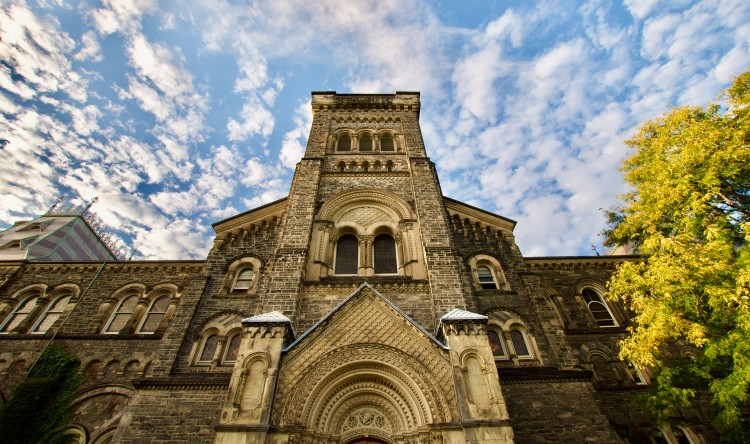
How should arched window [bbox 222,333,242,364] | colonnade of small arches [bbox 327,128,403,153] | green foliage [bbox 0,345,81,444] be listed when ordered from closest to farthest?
green foliage [bbox 0,345,81,444] → arched window [bbox 222,333,242,364] → colonnade of small arches [bbox 327,128,403,153]

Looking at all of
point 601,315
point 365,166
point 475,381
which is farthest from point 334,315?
point 601,315

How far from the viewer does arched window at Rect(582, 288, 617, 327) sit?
1434 centimetres

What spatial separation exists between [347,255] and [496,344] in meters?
5.95

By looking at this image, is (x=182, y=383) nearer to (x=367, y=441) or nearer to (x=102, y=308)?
(x=367, y=441)

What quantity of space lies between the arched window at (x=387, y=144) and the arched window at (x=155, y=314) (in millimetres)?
12119

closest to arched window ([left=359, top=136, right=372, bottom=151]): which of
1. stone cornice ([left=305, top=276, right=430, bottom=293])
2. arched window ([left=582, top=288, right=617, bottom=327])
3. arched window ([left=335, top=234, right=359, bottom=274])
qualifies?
arched window ([left=335, top=234, right=359, bottom=274])

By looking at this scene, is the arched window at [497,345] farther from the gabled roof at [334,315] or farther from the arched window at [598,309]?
the arched window at [598,309]

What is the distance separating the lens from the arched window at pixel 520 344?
36.0 ft

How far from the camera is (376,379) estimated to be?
8367 millimetres

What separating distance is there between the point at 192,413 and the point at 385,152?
12597mm

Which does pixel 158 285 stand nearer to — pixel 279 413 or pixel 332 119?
pixel 279 413

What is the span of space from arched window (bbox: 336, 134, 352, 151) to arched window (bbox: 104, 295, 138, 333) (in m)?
11.5

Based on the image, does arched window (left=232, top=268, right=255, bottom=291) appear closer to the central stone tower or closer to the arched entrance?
the central stone tower

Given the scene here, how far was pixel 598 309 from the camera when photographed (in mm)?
14664
